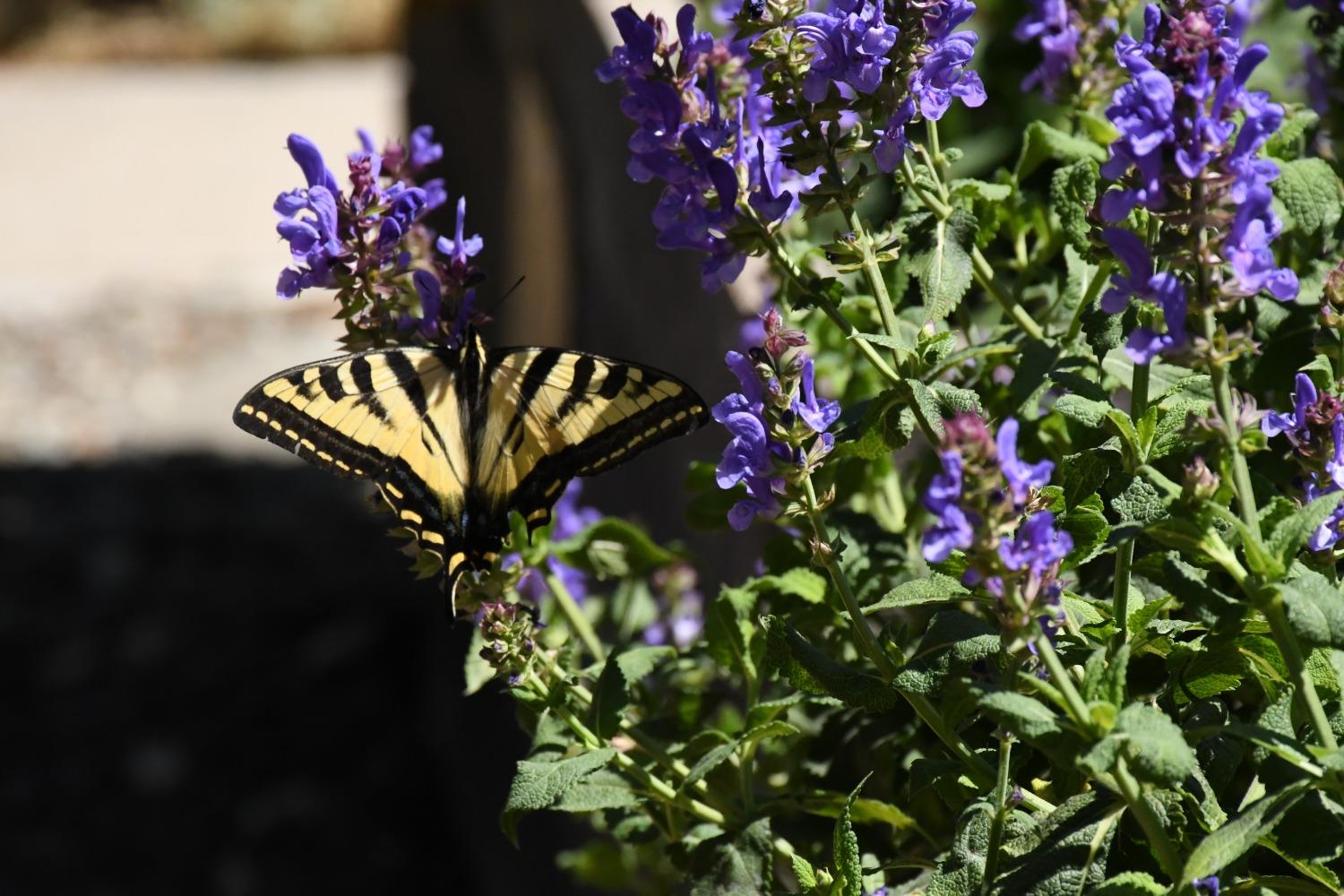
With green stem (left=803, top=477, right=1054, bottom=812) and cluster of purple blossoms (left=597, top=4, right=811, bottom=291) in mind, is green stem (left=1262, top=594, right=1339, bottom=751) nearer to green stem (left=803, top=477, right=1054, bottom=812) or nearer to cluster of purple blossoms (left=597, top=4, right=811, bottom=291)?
green stem (left=803, top=477, right=1054, bottom=812)

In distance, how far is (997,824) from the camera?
3.57ft

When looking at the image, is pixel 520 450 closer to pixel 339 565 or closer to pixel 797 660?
pixel 797 660

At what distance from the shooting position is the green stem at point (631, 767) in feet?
4.44

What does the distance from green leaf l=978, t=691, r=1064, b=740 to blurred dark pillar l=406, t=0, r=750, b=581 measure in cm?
124

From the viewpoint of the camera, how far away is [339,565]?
212 inches

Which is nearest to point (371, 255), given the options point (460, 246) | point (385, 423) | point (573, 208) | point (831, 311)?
point (460, 246)

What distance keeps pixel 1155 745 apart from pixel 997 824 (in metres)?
0.19

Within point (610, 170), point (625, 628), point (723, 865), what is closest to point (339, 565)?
point (610, 170)

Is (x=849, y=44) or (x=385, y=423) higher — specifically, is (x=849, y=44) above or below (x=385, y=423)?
above

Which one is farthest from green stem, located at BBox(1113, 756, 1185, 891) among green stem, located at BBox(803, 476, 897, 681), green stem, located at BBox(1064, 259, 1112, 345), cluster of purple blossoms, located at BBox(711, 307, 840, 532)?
green stem, located at BBox(1064, 259, 1112, 345)

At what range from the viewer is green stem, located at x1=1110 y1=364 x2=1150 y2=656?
1.12m

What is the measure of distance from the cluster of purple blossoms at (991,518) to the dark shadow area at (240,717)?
235 cm

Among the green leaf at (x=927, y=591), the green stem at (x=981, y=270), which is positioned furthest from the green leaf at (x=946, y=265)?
the green leaf at (x=927, y=591)

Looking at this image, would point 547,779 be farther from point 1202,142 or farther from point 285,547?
point 285,547
